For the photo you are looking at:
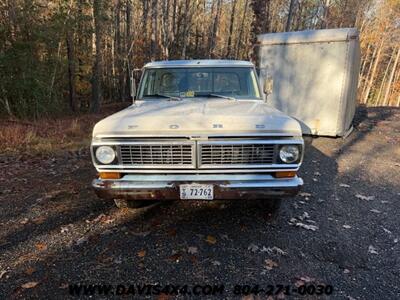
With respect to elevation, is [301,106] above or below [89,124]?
above

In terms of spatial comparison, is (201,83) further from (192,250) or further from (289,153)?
(192,250)

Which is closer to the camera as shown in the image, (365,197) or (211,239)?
(211,239)

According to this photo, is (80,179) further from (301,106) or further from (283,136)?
(301,106)

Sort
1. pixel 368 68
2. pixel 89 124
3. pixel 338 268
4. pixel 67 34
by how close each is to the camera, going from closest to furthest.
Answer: pixel 338 268, pixel 89 124, pixel 67 34, pixel 368 68

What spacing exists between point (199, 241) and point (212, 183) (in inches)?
29.3

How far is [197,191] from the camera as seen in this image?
3121 mm

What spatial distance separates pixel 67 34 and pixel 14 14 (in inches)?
113

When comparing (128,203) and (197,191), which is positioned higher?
(197,191)

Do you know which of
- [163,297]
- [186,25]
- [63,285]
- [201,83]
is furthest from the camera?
[186,25]

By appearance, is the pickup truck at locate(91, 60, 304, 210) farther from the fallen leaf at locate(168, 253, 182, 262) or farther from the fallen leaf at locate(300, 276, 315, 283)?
the fallen leaf at locate(300, 276, 315, 283)

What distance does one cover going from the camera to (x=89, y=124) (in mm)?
11578

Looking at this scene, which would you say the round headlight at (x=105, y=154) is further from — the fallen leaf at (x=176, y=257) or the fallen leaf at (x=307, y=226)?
the fallen leaf at (x=307, y=226)

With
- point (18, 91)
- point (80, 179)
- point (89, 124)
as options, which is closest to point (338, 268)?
point (80, 179)

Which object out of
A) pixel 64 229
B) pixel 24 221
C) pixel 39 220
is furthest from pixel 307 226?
pixel 24 221
